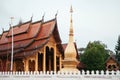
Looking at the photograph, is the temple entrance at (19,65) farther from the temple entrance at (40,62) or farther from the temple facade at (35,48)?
the temple entrance at (40,62)

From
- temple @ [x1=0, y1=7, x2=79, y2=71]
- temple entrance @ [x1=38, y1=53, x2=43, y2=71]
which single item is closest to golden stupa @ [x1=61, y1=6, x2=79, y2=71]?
temple @ [x1=0, y1=7, x2=79, y2=71]

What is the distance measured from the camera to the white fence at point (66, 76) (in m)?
12.2

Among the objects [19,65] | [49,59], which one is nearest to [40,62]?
[49,59]

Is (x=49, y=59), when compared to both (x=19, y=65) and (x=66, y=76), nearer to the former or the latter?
(x=19, y=65)

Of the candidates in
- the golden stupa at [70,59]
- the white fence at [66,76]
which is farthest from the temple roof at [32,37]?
the golden stupa at [70,59]

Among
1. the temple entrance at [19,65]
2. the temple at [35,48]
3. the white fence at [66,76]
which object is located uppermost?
the temple at [35,48]

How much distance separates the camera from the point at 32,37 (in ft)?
99.7

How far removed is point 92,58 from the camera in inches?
1572

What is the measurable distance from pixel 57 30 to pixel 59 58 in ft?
11.9

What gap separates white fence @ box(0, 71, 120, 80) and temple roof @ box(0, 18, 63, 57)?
316 inches

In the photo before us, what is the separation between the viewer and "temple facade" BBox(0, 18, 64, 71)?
2888cm

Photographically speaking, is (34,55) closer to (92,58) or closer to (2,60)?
(2,60)

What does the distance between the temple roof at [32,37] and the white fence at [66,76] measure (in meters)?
8.03

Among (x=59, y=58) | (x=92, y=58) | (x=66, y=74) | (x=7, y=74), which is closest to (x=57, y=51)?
(x=59, y=58)
